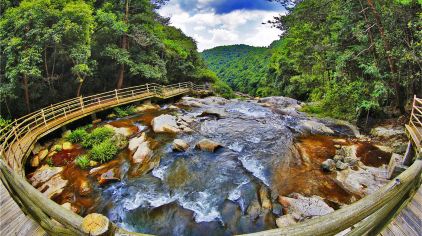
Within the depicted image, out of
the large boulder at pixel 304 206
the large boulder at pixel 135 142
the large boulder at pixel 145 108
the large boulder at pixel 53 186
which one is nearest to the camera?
the large boulder at pixel 304 206

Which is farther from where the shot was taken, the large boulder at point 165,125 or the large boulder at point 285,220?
the large boulder at point 165,125

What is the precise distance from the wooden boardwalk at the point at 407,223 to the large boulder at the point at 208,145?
685cm

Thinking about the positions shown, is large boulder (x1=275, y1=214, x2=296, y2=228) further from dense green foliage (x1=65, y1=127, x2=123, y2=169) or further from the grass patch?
the grass patch

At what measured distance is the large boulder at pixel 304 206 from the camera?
6.24 m

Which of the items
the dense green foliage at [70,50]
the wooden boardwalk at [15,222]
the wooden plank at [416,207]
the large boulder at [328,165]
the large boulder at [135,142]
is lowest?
the large boulder at [135,142]

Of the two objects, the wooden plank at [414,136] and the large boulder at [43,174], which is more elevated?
the wooden plank at [414,136]

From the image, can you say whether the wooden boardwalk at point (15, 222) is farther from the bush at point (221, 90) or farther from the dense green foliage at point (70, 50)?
the bush at point (221, 90)

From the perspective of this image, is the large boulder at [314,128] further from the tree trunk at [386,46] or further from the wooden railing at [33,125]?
the wooden railing at [33,125]

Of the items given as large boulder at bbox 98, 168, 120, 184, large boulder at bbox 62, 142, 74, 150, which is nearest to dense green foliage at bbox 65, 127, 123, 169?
large boulder at bbox 62, 142, 74, 150

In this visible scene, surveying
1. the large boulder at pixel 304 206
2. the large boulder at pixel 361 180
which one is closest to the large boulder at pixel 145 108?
the large boulder at pixel 304 206

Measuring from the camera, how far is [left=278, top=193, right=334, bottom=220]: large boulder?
624 cm

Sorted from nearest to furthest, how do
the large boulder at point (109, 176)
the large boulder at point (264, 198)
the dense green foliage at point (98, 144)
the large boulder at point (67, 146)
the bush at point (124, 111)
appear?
the large boulder at point (264, 198) → the large boulder at point (109, 176) → the dense green foliage at point (98, 144) → the large boulder at point (67, 146) → the bush at point (124, 111)

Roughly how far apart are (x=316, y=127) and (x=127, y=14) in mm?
18962

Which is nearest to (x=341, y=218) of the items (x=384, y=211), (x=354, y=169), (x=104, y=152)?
(x=384, y=211)
